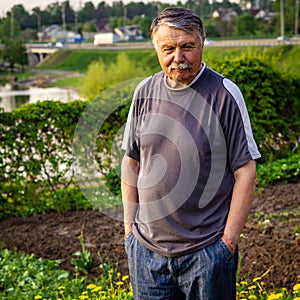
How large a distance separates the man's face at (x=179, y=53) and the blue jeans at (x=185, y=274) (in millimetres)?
659

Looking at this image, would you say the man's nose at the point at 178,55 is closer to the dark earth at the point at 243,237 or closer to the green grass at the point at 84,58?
the dark earth at the point at 243,237

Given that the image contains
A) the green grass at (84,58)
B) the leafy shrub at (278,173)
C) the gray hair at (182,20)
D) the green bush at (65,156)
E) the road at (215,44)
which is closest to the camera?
the gray hair at (182,20)

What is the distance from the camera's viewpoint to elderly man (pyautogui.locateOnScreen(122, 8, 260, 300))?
2.38 metres

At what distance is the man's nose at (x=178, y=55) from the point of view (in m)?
2.38

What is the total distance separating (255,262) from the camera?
490 cm

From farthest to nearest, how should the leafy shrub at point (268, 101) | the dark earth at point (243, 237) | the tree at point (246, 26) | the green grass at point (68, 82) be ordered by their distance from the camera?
1. the tree at point (246, 26)
2. the green grass at point (68, 82)
3. the leafy shrub at point (268, 101)
4. the dark earth at point (243, 237)

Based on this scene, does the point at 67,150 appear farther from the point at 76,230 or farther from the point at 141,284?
the point at 141,284

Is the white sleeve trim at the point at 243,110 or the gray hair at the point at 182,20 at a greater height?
the gray hair at the point at 182,20

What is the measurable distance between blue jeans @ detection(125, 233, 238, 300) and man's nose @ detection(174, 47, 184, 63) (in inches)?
28.0

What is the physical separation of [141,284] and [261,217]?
12.7ft

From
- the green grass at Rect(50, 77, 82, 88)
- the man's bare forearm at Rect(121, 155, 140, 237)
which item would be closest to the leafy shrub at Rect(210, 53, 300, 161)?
the man's bare forearm at Rect(121, 155, 140, 237)

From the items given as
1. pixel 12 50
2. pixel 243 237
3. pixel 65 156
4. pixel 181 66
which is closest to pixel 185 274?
pixel 181 66

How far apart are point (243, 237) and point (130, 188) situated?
3089 mm

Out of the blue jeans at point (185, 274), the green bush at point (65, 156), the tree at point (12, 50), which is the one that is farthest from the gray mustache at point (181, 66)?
the tree at point (12, 50)
